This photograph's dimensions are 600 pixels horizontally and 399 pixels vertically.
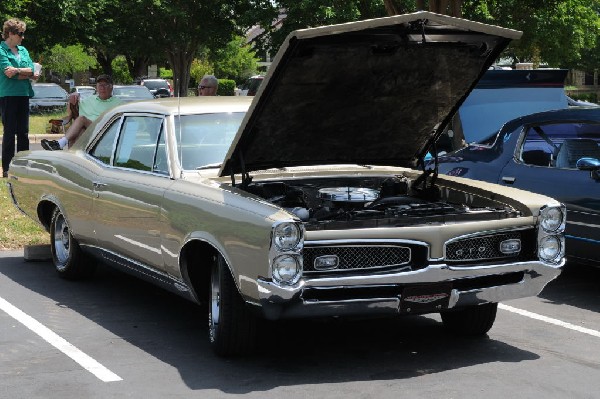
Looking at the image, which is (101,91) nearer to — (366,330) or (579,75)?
(366,330)

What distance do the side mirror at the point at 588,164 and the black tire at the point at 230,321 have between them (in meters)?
3.37

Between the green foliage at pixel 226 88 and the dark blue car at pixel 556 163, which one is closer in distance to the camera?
the dark blue car at pixel 556 163

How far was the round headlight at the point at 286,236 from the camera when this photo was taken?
5.70 meters

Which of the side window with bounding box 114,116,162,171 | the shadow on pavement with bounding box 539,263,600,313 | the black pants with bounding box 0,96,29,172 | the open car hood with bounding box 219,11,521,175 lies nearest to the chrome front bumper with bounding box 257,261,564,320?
the open car hood with bounding box 219,11,521,175

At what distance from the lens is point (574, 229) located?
8.36 m

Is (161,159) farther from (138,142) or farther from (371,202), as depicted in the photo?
(371,202)

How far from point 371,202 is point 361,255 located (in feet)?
3.84

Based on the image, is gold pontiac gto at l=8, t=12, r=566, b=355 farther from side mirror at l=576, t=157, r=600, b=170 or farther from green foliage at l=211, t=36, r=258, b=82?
green foliage at l=211, t=36, r=258, b=82

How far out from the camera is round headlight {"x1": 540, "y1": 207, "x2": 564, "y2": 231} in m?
6.38

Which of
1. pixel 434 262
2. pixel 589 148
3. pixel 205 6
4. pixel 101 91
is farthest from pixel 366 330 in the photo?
pixel 205 6

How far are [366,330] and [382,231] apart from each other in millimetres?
1430

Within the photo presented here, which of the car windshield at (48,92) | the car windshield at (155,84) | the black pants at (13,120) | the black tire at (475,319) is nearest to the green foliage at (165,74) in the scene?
the car windshield at (155,84)

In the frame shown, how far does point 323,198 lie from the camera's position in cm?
704

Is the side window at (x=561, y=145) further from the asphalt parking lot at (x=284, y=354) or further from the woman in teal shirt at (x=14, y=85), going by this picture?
the woman in teal shirt at (x=14, y=85)
